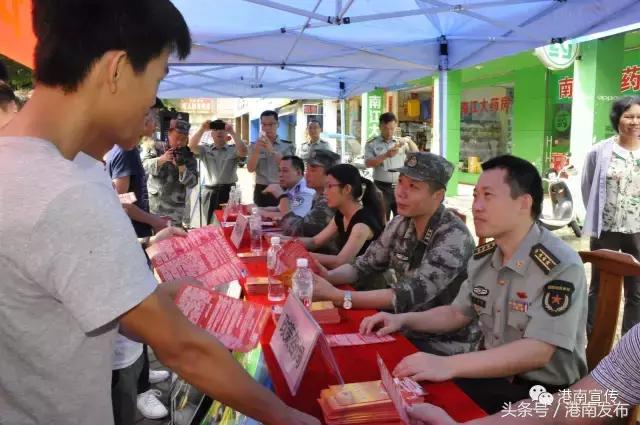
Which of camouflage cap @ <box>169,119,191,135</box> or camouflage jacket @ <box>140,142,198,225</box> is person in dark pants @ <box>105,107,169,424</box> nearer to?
camouflage jacket @ <box>140,142,198,225</box>

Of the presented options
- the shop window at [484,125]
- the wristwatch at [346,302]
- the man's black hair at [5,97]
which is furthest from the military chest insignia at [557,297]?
the shop window at [484,125]

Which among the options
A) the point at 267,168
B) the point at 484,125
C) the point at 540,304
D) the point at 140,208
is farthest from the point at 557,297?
the point at 484,125

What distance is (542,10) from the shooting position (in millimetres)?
3984

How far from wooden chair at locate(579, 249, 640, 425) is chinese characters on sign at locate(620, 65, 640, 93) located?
23.1 feet

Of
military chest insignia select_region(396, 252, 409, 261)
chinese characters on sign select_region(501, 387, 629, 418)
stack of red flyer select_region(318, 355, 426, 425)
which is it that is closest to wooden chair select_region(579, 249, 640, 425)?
chinese characters on sign select_region(501, 387, 629, 418)

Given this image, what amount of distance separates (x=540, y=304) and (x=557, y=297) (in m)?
0.05

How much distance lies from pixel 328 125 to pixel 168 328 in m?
16.8

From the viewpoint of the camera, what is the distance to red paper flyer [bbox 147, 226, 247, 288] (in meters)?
1.72

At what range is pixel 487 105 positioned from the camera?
11.6 meters

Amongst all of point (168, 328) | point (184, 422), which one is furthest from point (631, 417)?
point (184, 422)

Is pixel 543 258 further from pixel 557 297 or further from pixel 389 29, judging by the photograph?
pixel 389 29

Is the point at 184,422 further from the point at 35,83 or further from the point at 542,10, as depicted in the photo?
the point at 542,10

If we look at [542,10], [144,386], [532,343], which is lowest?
[144,386]

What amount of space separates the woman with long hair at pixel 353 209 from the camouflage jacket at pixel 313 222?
1.47 ft
